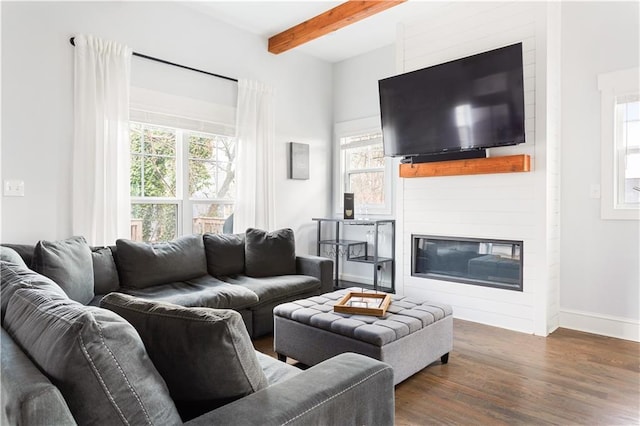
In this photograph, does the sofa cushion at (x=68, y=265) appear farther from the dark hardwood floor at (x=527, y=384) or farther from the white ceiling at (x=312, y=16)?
the white ceiling at (x=312, y=16)

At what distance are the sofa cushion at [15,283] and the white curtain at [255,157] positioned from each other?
2785mm

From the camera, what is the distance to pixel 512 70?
A: 3141 mm

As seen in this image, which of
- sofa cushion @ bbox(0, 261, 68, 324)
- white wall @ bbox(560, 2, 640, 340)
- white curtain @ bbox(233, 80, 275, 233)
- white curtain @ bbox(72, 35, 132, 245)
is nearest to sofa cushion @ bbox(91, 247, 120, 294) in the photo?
white curtain @ bbox(72, 35, 132, 245)

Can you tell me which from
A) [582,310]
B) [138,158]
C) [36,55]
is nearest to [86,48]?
[36,55]

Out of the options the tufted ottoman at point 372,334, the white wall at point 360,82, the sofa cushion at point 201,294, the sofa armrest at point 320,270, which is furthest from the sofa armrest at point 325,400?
the white wall at point 360,82

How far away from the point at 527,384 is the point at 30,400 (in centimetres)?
249

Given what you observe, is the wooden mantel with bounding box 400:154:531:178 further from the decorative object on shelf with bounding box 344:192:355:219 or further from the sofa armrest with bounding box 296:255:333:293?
the sofa armrest with bounding box 296:255:333:293

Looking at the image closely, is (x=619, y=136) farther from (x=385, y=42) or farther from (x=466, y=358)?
(x=385, y=42)

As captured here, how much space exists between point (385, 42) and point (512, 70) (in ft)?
6.21

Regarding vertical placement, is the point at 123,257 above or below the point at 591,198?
below

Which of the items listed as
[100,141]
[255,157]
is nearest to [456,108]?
[255,157]

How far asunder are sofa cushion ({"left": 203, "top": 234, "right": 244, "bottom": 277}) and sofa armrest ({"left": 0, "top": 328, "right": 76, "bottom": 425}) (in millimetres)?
2646

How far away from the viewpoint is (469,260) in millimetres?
3734

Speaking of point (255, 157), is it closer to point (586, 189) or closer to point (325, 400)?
point (586, 189)
